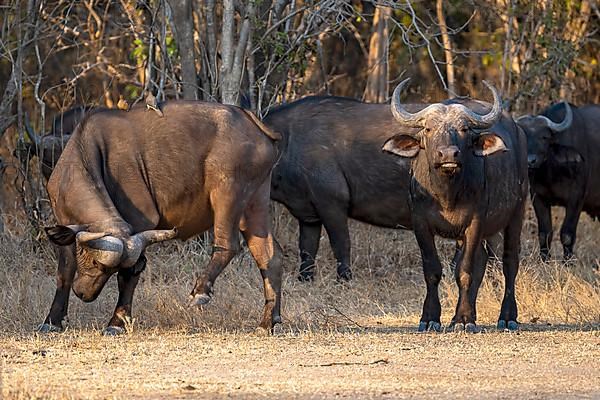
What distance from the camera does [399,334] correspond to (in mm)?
9836

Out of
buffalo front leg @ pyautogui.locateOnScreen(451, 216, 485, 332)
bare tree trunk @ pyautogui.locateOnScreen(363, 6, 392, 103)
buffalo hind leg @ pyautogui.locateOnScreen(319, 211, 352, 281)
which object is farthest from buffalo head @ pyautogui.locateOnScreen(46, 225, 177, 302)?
bare tree trunk @ pyautogui.locateOnScreen(363, 6, 392, 103)

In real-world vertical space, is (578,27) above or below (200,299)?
above

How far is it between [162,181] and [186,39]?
403cm

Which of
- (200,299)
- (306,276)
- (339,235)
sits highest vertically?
(200,299)

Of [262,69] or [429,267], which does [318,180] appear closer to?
[262,69]

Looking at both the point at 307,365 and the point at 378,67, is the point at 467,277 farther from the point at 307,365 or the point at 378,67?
the point at 378,67

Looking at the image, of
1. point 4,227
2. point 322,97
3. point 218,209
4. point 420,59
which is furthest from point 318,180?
point 420,59

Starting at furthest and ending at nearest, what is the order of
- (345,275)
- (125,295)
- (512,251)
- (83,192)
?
1. (345,275)
2. (512,251)
3. (125,295)
4. (83,192)

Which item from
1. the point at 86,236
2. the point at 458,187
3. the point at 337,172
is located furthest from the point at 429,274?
the point at 337,172

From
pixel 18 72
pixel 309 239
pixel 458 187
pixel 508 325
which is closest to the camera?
pixel 458 187

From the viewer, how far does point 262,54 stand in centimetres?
1473

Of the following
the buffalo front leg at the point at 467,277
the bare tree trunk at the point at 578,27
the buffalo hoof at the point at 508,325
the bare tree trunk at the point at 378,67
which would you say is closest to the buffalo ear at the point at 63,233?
the buffalo front leg at the point at 467,277

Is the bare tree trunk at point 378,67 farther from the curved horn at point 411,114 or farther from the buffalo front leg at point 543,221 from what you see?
the curved horn at point 411,114

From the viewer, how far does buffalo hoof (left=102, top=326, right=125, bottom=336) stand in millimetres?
9635
